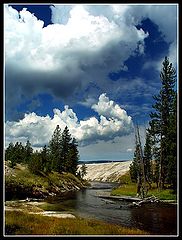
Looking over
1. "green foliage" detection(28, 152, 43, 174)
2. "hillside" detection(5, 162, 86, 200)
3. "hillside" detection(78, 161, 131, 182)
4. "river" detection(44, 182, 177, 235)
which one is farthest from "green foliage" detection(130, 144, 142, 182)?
A: "hillside" detection(78, 161, 131, 182)

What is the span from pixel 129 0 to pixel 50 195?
3602cm

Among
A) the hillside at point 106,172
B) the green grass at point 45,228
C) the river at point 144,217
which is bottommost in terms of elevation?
the hillside at point 106,172

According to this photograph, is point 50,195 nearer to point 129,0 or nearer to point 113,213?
point 113,213

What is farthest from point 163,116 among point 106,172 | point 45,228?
point 106,172

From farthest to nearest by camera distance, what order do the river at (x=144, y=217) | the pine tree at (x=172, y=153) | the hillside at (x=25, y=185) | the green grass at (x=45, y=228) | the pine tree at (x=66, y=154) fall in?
the pine tree at (x=66, y=154) → the hillside at (x=25, y=185) → the pine tree at (x=172, y=153) → the river at (x=144, y=217) → the green grass at (x=45, y=228)

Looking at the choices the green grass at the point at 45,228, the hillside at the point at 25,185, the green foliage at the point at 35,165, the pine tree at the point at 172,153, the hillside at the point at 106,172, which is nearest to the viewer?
the green grass at the point at 45,228

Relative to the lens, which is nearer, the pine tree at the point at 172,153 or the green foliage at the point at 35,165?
the pine tree at the point at 172,153

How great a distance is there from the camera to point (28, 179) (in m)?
42.3

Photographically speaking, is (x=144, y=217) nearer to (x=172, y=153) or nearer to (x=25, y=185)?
(x=172, y=153)

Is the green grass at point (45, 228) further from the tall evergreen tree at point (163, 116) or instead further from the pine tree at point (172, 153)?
the tall evergreen tree at point (163, 116)

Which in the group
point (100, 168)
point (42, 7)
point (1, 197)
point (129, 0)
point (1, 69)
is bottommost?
point (100, 168)

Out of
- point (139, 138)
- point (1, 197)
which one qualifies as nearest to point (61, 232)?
point (1, 197)

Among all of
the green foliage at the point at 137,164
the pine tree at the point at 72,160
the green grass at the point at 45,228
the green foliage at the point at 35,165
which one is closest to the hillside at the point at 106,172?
the pine tree at the point at 72,160

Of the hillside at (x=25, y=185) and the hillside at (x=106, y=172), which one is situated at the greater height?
the hillside at (x=25, y=185)
